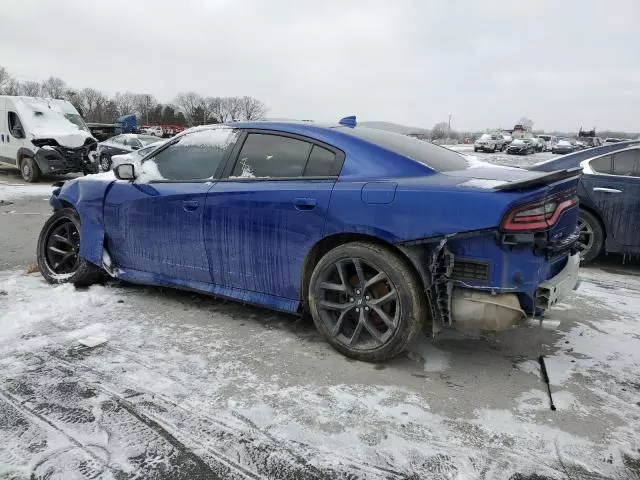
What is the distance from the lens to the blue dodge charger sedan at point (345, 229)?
2.92m

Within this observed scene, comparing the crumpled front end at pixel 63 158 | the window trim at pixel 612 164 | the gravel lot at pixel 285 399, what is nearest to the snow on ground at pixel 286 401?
the gravel lot at pixel 285 399

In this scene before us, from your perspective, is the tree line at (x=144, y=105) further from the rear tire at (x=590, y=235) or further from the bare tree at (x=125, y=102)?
the rear tire at (x=590, y=235)

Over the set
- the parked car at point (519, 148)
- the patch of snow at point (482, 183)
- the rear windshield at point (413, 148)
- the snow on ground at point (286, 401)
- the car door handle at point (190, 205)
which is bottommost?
the snow on ground at point (286, 401)

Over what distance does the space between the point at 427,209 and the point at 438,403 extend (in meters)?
1.09

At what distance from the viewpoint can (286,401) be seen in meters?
2.84

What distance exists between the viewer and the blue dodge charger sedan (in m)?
2.92

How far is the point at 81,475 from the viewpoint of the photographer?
→ 2.21m

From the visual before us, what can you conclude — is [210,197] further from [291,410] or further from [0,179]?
[0,179]

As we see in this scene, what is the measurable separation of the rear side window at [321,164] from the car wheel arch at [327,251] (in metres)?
0.43

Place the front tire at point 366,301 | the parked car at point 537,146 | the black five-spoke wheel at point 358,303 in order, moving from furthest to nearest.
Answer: the parked car at point 537,146 < the black five-spoke wheel at point 358,303 < the front tire at point 366,301

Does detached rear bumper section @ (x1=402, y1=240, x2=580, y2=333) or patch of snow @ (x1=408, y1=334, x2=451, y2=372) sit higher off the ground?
detached rear bumper section @ (x1=402, y1=240, x2=580, y2=333)

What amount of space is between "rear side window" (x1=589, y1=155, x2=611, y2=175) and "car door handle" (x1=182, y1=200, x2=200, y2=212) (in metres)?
4.85

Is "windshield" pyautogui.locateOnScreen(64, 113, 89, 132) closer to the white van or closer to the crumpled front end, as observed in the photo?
the white van

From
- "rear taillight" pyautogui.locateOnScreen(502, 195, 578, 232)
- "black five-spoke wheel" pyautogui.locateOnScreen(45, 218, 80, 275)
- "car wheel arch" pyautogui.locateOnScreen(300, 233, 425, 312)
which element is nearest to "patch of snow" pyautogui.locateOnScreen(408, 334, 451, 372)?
"car wheel arch" pyautogui.locateOnScreen(300, 233, 425, 312)
